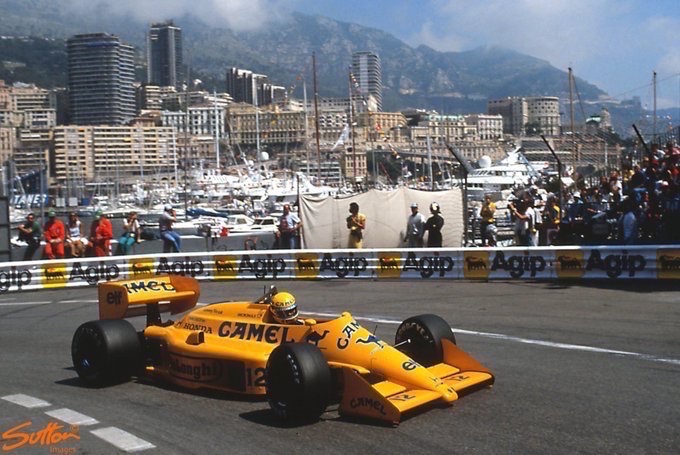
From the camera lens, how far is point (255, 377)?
8516 millimetres

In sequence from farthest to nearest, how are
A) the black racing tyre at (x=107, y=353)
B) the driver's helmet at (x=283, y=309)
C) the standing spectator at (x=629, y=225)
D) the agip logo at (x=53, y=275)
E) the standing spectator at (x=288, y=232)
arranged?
the standing spectator at (x=288, y=232) < the agip logo at (x=53, y=275) < the standing spectator at (x=629, y=225) < the black racing tyre at (x=107, y=353) < the driver's helmet at (x=283, y=309)

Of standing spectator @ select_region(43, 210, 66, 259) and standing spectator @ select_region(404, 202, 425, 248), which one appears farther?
standing spectator @ select_region(43, 210, 66, 259)

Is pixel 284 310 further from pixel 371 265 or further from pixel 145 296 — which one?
pixel 371 265

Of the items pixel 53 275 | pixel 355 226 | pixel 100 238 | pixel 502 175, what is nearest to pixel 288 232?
pixel 355 226

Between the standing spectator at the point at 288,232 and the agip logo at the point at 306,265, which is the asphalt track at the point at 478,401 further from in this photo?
the standing spectator at the point at 288,232

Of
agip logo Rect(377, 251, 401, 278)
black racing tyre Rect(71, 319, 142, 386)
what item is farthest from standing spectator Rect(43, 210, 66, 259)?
black racing tyre Rect(71, 319, 142, 386)

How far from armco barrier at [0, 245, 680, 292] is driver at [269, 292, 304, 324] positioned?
10.4m

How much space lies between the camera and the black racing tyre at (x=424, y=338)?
29.2 feet

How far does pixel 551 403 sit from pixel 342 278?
12076 millimetres

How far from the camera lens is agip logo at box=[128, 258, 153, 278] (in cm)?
2061

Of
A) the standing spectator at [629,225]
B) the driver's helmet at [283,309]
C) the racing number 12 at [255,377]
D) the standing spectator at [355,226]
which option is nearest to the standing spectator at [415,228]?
the standing spectator at [355,226]

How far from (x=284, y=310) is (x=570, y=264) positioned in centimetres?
1054

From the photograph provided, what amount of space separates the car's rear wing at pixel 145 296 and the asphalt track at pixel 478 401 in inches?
36.0

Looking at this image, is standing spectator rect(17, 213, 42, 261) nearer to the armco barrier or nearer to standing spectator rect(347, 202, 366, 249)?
the armco barrier
